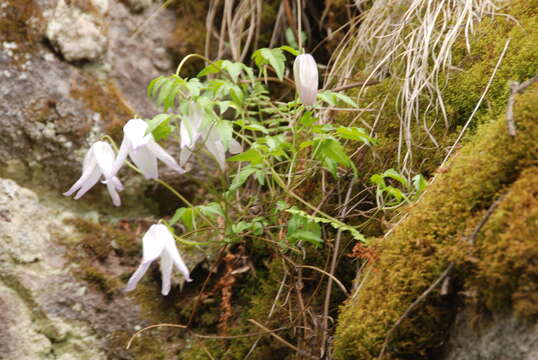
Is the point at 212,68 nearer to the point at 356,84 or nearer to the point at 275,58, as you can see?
the point at 275,58

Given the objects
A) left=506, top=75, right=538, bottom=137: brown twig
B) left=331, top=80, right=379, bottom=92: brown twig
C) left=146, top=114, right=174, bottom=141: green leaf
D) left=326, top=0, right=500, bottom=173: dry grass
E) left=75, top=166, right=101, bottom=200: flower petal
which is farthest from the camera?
left=331, top=80, right=379, bottom=92: brown twig

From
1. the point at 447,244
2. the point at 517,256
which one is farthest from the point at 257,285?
the point at 517,256

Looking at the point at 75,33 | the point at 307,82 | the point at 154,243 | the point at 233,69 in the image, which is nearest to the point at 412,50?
the point at 307,82

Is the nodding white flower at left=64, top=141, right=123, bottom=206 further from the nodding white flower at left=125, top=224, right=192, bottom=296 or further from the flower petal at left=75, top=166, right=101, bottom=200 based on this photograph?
the nodding white flower at left=125, top=224, right=192, bottom=296

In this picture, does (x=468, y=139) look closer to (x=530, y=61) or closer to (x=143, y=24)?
(x=530, y=61)

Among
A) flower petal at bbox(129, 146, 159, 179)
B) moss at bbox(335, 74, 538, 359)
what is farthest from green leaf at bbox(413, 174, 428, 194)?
flower petal at bbox(129, 146, 159, 179)

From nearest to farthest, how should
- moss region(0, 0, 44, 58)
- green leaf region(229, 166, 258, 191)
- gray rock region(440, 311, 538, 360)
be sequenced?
gray rock region(440, 311, 538, 360)
green leaf region(229, 166, 258, 191)
moss region(0, 0, 44, 58)
